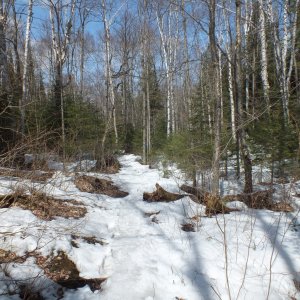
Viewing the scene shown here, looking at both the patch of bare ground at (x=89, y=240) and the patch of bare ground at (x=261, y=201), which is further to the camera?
the patch of bare ground at (x=261, y=201)

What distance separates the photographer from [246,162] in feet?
23.9

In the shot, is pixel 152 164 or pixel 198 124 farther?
pixel 152 164

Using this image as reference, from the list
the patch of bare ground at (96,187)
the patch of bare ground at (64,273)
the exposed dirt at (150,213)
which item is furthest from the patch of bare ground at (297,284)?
the patch of bare ground at (96,187)

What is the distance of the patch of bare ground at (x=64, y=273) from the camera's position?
3.19 metres

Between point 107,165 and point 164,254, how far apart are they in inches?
342

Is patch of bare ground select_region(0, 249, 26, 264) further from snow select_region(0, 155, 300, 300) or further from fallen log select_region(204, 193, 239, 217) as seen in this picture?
fallen log select_region(204, 193, 239, 217)

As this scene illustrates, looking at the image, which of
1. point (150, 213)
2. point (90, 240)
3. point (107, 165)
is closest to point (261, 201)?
point (150, 213)

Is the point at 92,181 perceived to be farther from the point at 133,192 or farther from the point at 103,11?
the point at 103,11

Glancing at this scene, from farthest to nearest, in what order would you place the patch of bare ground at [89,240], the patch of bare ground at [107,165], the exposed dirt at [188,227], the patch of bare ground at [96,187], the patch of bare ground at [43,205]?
1. the patch of bare ground at [107,165]
2. the patch of bare ground at [96,187]
3. the exposed dirt at [188,227]
4. the patch of bare ground at [43,205]
5. the patch of bare ground at [89,240]

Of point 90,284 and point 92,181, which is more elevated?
point 92,181

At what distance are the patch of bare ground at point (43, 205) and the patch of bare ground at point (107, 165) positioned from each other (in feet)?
18.3

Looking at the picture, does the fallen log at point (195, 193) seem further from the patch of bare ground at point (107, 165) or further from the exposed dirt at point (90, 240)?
the patch of bare ground at point (107, 165)

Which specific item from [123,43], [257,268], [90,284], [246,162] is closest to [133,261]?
[90,284]

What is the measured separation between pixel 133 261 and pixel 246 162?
448cm
